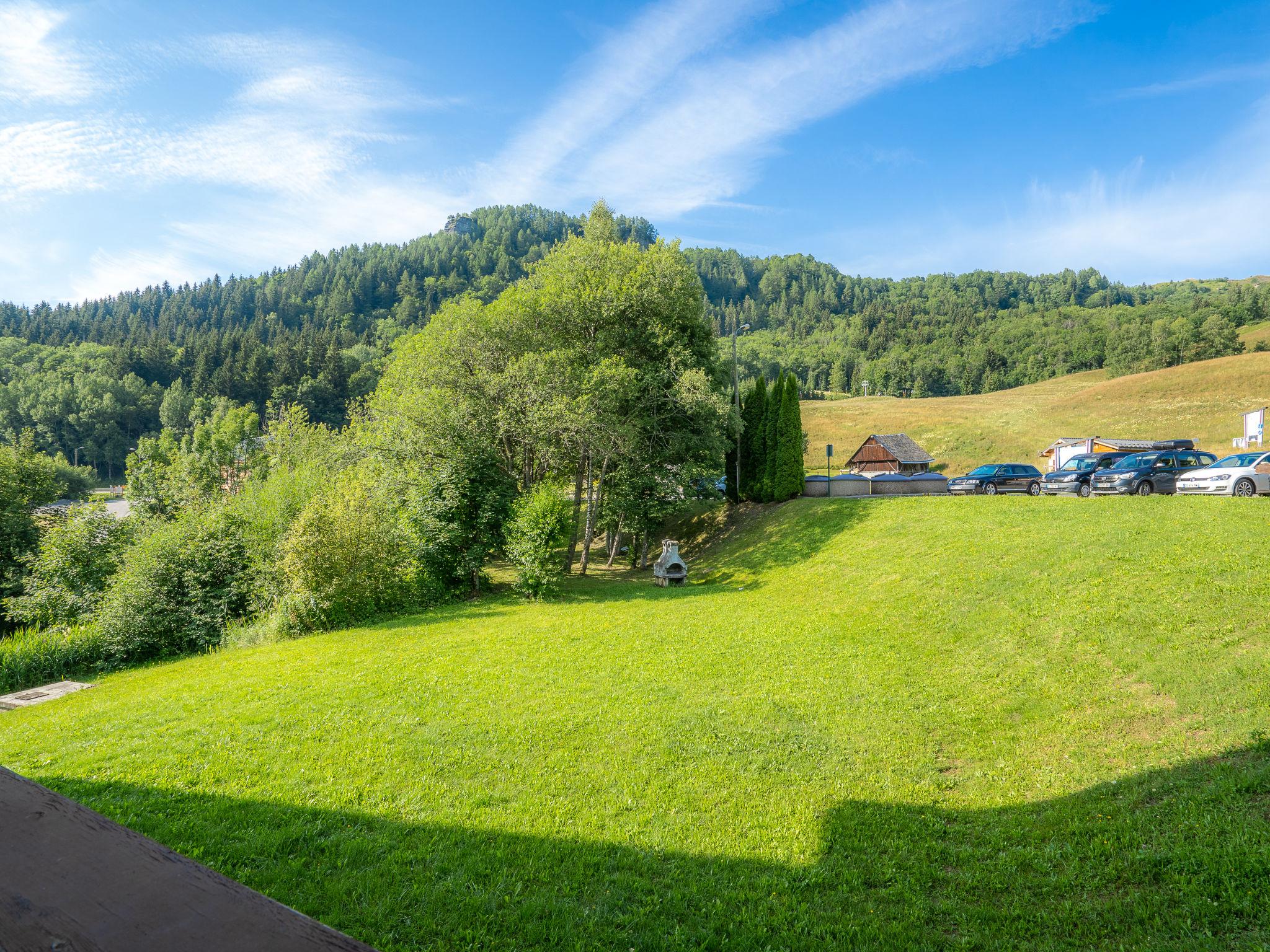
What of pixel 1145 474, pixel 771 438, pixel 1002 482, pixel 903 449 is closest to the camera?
pixel 1145 474

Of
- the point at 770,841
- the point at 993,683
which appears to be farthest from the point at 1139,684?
the point at 770,841

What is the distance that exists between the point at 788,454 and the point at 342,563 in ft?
64.1

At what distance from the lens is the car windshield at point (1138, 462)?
22656 mm

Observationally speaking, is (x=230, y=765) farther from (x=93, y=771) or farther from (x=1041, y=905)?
(x=1041, y=905)

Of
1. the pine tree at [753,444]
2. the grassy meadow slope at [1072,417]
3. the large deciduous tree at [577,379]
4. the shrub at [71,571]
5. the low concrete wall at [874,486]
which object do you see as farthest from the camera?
the grassy meadow slope at [1072,417]

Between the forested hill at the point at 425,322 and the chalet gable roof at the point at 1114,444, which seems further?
the forested hill at the point at 425,322

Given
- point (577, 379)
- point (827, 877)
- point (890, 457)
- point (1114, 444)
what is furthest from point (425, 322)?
point (827, 877)

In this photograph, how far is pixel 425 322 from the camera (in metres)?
124

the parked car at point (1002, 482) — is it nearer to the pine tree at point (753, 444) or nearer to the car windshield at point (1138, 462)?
the car windshield at point (1138, 462)

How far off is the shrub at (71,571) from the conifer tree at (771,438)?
25150 mm

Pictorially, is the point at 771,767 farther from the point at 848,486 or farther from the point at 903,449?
A: the point at 903,449

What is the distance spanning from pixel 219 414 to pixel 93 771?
8982 cm

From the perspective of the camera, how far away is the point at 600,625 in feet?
51.1

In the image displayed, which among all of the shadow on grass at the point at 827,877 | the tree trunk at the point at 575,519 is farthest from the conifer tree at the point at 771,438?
the shadow on grass at the point at 827,877
